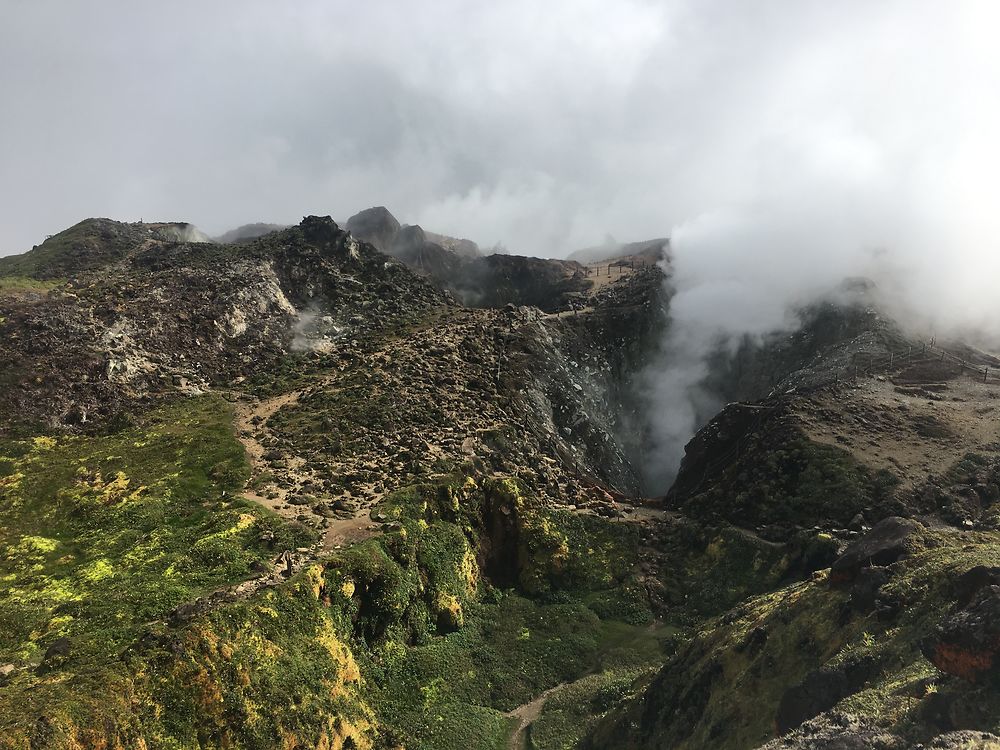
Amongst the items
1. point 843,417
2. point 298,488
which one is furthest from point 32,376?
point 843,417

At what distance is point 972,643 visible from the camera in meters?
20.7

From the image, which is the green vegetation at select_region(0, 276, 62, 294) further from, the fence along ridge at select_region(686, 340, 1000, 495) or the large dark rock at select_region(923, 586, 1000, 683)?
the large dark rock at select_region(923, 586, 1000, 683)

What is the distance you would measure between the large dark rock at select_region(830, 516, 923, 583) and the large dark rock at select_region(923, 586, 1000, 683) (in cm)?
1141

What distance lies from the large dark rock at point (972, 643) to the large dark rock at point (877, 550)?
1141 centimetres

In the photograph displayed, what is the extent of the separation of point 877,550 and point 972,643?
14805mm

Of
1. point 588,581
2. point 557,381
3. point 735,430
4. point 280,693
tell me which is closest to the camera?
point 280,693

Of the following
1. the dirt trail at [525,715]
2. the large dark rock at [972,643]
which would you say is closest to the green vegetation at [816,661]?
the large dark rock at [972,643]

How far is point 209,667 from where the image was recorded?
27.6 meters

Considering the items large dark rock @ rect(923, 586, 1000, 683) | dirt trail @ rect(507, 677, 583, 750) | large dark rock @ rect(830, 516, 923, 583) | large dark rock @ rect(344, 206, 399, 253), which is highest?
large dark rock @ rect(344, 206, 399, 253)

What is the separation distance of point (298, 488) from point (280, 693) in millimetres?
23571

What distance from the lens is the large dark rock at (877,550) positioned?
111 feet

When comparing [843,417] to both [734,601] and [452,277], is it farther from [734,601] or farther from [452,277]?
[452,277]

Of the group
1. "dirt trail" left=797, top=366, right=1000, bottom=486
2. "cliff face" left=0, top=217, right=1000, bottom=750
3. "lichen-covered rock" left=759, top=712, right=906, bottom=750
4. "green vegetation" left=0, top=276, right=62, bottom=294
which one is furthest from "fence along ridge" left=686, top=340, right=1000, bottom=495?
"green vegetation" left=0, top=276, right=62, bottom=294

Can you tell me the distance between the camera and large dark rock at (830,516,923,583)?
33688 millimetres
